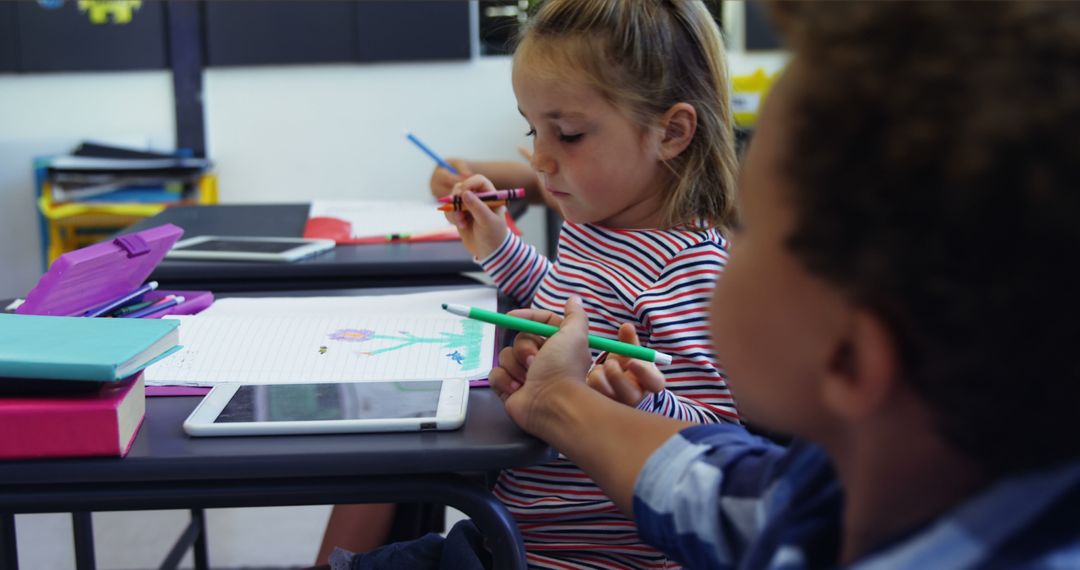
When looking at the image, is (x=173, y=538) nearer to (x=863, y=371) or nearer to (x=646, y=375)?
(x=646, y=375)

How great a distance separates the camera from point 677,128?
3.93 ft

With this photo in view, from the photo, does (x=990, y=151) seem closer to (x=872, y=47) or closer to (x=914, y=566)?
(x=872, y=47)

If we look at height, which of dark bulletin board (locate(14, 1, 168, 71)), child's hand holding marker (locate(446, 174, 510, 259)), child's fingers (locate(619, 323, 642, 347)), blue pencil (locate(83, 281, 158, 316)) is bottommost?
blue pencil (locate(83, 281, 158, 316))

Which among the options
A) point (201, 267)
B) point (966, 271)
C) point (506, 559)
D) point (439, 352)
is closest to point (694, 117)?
point (439, 352)

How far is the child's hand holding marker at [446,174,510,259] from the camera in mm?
1388

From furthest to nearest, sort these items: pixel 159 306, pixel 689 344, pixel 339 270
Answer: pixel 339 270, pixel 159 306, pixel 689 344

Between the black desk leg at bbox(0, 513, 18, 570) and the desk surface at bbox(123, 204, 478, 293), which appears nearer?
the black desk leg at bbox(0, 513, 18, 570)

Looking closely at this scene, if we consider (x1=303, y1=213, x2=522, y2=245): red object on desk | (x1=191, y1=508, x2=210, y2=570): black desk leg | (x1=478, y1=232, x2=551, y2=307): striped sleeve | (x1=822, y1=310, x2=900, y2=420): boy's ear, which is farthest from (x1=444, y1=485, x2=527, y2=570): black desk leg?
(x1=191, y1=508, x2=210, y2=570): black desk leg

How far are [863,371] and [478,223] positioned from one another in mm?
970

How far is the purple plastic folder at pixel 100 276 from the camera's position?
0.99 metres

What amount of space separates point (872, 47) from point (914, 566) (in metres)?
0.22

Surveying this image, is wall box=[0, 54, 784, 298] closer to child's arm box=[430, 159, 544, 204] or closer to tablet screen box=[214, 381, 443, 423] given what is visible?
child's arm box=[430, 159, 544, 204]

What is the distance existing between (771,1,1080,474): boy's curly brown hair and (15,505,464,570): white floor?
1.74 m

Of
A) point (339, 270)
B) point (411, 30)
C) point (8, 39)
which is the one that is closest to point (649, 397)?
point (339, 270)
